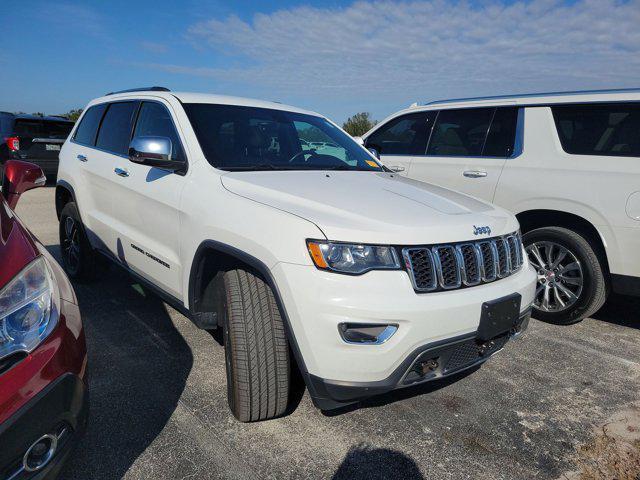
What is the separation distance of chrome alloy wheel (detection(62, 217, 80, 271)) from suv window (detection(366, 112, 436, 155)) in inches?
Answer: 127

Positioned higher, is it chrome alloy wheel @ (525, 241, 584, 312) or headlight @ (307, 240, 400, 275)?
headlight @ (307, 240, 400, 275)

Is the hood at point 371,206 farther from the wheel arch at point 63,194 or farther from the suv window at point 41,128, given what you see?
the suv window at point 41,128

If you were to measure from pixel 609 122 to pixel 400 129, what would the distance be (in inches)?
84.4

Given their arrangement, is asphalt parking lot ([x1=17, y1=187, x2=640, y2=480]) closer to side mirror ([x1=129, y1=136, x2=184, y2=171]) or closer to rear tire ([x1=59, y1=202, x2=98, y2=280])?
rear tire ([x1=59, y1=202, x2=98, y2=280])

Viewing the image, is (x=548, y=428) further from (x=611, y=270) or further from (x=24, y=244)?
(x=24, y=244)

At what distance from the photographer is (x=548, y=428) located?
2.57 m

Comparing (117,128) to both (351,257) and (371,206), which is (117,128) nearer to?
(371,206)

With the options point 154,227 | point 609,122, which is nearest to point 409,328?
point 154,227

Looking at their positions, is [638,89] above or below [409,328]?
above

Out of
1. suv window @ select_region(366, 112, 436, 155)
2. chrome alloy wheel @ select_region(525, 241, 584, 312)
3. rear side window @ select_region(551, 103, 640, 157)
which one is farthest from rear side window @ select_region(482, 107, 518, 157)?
chrome alloy wheel @ select_region(525, 241, 584, 312)

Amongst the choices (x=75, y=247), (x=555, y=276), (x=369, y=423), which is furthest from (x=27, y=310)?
(x=555, y=276)

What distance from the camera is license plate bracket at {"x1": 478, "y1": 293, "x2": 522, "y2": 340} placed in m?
2.20

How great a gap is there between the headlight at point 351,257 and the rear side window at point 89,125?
3077mm

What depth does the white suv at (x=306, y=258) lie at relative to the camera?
6.47ft
